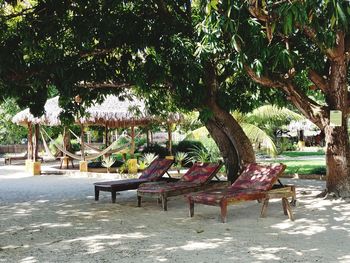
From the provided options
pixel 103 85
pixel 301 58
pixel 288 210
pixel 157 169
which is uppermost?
pixel 301 58

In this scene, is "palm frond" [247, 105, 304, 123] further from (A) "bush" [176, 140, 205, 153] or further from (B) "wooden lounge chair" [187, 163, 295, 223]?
(B) "wooden lounge chair" [187, 163, 295, 223]

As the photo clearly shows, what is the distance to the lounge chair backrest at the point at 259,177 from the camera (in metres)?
6.74

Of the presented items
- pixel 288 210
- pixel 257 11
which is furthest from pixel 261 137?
pixel 257 11

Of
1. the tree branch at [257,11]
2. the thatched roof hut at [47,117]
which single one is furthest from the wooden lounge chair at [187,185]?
the thatched roof hut at [47,117]

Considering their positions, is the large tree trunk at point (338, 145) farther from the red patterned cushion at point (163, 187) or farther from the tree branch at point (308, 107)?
the red patterned cushion at point (163, 187)

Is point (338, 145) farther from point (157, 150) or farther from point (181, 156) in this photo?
point (157, 150)

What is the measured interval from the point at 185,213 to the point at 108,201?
2.15 meters

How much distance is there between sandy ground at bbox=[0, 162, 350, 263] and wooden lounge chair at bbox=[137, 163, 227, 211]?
29 cm

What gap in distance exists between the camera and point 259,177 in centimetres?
702

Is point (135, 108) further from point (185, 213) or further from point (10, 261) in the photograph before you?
point (10, 261)

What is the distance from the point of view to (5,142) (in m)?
31.9

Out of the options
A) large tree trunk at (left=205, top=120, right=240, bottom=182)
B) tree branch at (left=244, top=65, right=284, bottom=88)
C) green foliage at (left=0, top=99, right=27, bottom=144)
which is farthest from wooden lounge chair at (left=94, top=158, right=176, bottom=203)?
green foliage at (left=0, top=99, right=27, bottom=144)

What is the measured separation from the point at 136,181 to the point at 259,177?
2748mm

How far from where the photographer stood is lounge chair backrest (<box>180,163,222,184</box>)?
7.99 m
